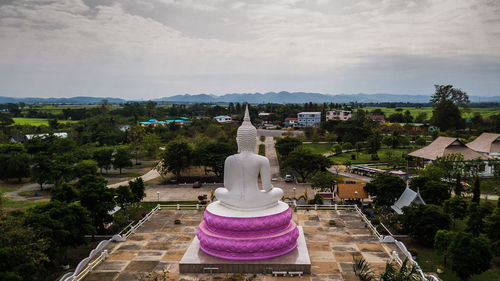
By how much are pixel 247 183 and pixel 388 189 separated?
51.8 feet

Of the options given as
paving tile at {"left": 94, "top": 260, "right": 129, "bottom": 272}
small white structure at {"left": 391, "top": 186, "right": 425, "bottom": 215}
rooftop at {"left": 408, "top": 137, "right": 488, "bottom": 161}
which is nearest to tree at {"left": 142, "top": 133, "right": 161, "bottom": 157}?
rooftop at {"left": 408, "top": 137, "right": 488, "bottom": 161}

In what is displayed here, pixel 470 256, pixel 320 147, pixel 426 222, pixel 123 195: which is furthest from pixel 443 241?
pixel 320 147

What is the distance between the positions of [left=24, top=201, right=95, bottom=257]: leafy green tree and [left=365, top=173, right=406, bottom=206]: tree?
21.7m

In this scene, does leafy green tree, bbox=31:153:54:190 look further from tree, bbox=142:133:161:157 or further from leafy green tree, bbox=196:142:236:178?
tree, bbox=142:133:161:157

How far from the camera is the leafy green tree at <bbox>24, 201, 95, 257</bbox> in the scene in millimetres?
16531

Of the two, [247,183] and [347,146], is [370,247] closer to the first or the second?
[247,183]

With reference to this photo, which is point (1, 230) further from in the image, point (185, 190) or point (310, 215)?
point (185, 190)

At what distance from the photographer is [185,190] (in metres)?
38.0

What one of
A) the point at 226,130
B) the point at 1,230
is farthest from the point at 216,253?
the point at 226,130

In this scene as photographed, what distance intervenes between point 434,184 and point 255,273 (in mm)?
19016

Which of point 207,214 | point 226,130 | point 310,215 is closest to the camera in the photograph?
point 207,214

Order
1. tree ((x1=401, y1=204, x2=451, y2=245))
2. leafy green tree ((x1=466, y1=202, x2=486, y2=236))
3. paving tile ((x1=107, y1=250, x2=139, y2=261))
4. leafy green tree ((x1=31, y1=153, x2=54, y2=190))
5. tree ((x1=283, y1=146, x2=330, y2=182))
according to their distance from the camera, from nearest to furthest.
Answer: paving tile ((x1=107, y1=250, x2=139, y2=261))
leafy green tree ((x1=466, y1=202, x2=486, y2=236))
tree ((x1=401, y1=204, x2=451, y2=245))
leafy green tree ((x1=31, y1=153, x2=54, y2=190))
tree ((x1=283, y1=146, x2=330, y2=182))

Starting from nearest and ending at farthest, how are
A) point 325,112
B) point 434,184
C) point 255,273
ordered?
point 255,273 → point 434,184 → point 325,112

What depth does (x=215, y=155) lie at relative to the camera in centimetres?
4150
